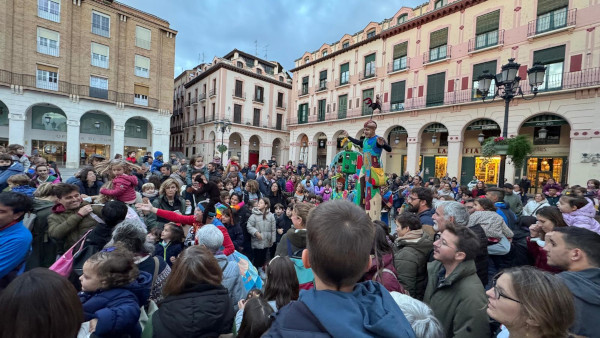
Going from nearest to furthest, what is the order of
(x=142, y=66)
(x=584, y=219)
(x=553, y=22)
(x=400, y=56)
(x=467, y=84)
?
(x=584, y=219) < (x=553, y=22) < (x=467, y=84) < (x=400, y=56) < (x=142, y=66)

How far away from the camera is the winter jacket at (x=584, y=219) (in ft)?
12.5

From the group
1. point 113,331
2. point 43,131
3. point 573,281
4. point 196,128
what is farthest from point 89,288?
point 196,128

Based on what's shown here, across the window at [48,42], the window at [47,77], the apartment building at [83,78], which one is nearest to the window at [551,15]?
the apartment building at [83,78]

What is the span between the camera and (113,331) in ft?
5.61

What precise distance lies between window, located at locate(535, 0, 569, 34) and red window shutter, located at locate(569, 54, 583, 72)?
1.80m

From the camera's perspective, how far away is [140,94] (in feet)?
78.7

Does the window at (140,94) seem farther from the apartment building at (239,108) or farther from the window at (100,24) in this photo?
the apartment building at (239,108)

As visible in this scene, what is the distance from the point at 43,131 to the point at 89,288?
1102 inches

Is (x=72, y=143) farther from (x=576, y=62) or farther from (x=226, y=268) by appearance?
(x=576, y=62)

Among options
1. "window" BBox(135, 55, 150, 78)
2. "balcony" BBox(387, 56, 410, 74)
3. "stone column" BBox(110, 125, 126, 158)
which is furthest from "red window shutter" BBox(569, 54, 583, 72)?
"stone column" BBox(110, 125, 126, 158)

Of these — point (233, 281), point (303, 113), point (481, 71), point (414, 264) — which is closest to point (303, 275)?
point (233, 281)

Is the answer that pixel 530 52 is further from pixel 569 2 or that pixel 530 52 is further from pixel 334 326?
pixel 334 326

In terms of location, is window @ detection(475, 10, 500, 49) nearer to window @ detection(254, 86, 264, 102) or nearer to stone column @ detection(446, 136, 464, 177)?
stone column @ detection(446, 136, 464, 177)

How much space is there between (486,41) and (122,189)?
68.5 ft
